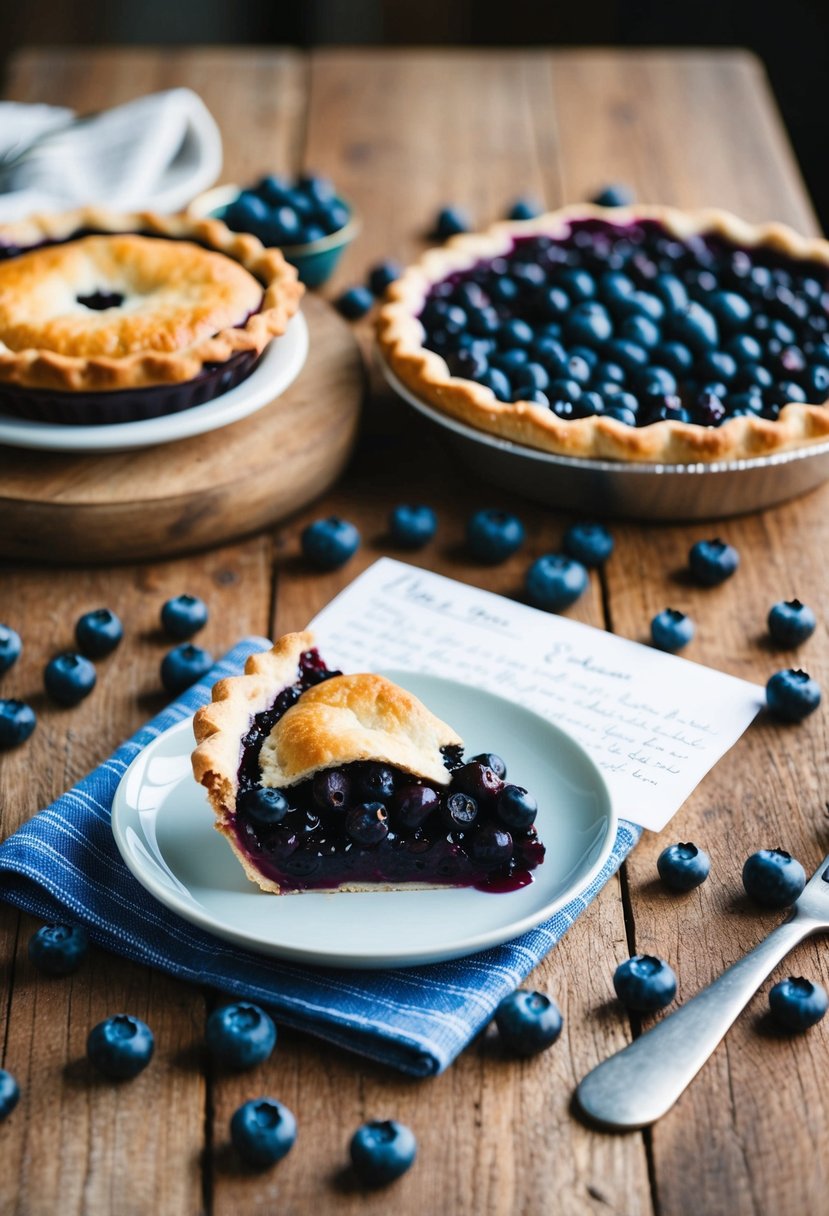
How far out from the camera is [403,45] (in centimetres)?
712

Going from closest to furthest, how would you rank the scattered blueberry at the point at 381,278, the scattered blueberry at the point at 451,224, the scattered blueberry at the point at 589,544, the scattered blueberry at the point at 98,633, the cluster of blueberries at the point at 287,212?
the scattered blueberry at the point at 98,633, the scattered blueberry at the point at 589,544, the cluster of blueberries at the point at 287,212, the scattered blueberry at the point at 381,278, the scattered blueberry at the point at 451,224

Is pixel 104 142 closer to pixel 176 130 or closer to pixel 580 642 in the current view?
pixel 176 130

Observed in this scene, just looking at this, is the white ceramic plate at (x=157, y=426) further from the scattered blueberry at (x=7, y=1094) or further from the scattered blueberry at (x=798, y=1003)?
the scattered blueberry at (x=798, y=1003)

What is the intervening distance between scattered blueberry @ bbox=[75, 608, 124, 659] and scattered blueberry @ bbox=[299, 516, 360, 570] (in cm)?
43

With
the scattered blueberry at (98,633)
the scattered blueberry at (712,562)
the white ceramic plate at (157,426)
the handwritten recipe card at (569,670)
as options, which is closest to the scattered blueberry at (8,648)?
the scattered blueberry at (98,633)

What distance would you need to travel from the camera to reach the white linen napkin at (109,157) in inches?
131

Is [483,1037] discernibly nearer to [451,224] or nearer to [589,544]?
[589,544]

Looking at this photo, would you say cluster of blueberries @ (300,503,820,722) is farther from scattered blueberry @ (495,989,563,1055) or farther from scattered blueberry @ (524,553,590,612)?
scattered blueberry @ (495,989,563,1055)

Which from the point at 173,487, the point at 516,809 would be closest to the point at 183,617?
the point at 173,487

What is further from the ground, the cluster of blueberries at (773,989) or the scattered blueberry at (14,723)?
the cluster of blueberries at (773,989)

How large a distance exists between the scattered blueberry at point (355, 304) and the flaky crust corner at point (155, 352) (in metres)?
0.30

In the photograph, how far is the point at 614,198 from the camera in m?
3.84

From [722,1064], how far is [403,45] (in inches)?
259

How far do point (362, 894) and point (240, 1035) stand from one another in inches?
11.2
